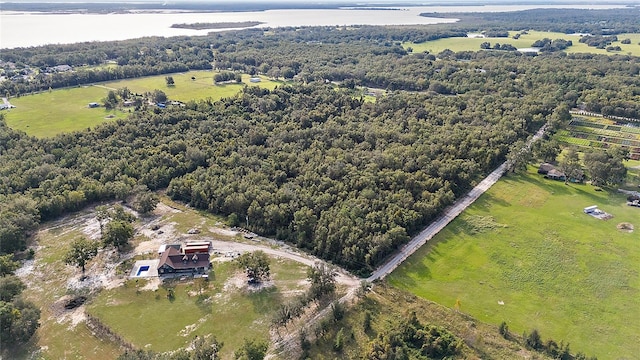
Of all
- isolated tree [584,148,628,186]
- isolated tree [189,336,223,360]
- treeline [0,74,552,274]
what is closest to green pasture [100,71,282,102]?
treeline [0,74,552,274]

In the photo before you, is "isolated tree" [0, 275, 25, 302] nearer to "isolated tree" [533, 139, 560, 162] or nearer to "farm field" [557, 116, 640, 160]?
"isolated tree" [533, 139, 560, 162]

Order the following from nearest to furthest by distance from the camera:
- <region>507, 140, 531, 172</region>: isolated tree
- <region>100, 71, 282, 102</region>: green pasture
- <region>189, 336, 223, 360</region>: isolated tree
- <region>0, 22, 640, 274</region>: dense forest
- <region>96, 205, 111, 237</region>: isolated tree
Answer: <region>189, 336, 223, 360</region>: isolated tree < <region>0, 22, 640, 274</region>: dense forest < <region>96, 205, 111, 237</region>: isolated tree < <region>507, 140, 531, 172</region>: isolated tree < <region>100, 71, 282, 102</region>: green pasture

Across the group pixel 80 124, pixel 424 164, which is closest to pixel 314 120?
pixel 424 164

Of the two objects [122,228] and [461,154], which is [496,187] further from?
[122,228]

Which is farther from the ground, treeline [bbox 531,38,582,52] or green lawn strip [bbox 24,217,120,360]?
treeline [bbox 531,38,582,52]

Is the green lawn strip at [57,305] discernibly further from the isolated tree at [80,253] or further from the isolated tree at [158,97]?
the isolated tree at [158,97]

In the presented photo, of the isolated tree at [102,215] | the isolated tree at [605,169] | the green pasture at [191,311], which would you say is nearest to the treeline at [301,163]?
the isolated tree at [102,215]
